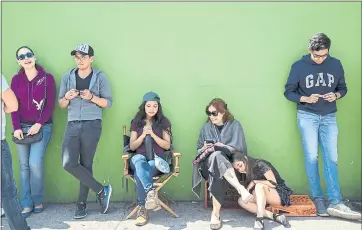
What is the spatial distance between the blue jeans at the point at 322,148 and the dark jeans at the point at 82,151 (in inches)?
101

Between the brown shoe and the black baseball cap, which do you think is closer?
the brown shoe

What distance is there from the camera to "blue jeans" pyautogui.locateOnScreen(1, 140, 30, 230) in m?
3.98

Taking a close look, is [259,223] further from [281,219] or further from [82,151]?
[82,151]

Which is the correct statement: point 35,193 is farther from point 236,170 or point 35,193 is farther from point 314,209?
point 314,209

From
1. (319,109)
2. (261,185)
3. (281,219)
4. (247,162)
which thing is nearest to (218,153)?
(247,162)

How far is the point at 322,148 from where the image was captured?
537 cm

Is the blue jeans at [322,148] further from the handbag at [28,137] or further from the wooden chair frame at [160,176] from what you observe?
the handbag at [28,137]

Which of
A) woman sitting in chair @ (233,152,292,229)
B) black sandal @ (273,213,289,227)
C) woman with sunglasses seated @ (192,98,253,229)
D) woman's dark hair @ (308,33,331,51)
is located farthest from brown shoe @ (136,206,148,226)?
woman's dark hair @ (308,33,331,51)

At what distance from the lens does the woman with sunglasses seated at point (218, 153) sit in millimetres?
4789

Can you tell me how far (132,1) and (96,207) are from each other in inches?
107

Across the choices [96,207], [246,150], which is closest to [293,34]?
[246,150]

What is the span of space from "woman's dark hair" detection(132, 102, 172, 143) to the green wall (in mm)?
345

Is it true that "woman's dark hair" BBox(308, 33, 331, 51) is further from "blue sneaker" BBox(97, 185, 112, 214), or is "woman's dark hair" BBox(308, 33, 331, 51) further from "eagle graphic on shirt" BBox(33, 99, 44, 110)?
"eagle graphic on shirt" BBox(33, 99, 44, 110)

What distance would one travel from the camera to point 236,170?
508 centimetres
